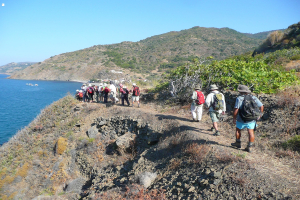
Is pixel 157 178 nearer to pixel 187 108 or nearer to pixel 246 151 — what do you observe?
pixel 246 151

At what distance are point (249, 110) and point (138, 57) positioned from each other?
8066 cm

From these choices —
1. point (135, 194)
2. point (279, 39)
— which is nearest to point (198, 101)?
point (135, 194)

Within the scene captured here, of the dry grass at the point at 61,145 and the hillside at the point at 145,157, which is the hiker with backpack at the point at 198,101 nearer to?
the hillside at the point at 145,157

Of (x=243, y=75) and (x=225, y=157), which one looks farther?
(x=243, y=75)

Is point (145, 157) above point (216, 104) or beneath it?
beneath

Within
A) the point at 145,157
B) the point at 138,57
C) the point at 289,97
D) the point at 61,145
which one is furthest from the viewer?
the point at 138,57

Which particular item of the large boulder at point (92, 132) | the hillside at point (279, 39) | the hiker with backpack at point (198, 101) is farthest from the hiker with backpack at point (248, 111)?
the hillside at point (279, 39)

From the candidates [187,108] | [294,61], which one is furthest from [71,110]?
[294,61]

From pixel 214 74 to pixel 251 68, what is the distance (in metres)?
1.92

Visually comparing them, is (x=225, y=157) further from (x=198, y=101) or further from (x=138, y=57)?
(x=138, y=57)

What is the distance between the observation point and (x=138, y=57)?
82875mm

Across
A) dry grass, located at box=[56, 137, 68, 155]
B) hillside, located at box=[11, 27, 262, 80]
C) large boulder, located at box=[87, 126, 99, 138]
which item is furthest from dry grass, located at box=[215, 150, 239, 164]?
hillside, located at box=[11, 27, 262, 80]

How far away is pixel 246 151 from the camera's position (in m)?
5.16

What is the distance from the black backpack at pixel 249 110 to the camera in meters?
4.77
